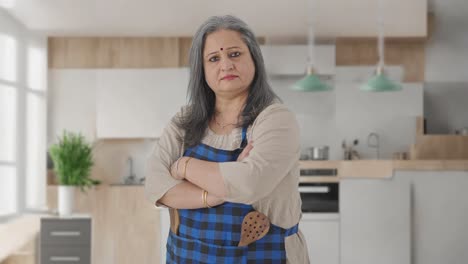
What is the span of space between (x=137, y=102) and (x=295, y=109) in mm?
1715

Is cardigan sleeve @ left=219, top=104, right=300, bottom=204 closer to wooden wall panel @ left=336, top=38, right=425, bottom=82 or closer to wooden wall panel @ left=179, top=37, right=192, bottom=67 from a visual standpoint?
wooden wall panel @ left=179, top=37, right=192, bottom=67

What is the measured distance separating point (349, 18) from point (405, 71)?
119cm

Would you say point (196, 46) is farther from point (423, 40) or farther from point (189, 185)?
point (423, 40)

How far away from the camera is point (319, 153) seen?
6398mm

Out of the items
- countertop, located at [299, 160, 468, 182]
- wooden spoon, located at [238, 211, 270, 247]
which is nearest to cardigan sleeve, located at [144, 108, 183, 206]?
wooden spoon, located at [238, 211, 270, 247]

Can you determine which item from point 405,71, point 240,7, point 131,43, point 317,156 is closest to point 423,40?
point 405,71

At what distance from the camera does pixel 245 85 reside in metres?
1.62

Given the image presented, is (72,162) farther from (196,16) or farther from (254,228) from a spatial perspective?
(254,228)

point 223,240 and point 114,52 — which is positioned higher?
point 114,52

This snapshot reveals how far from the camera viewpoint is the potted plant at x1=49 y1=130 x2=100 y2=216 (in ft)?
18.7

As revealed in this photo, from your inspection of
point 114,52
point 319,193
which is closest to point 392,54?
point 319,193

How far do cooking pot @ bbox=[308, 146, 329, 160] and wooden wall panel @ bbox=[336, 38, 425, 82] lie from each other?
1016 millimetres

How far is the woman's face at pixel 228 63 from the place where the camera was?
5.22 ft

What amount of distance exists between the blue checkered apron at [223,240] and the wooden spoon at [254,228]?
0.04ft
